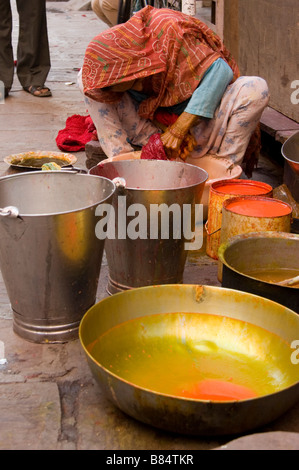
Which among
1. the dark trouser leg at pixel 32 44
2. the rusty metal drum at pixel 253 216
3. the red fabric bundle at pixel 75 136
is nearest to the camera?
the rusty metal drum at pixel 253 216

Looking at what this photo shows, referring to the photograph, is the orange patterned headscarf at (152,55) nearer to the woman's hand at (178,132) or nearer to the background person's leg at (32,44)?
the woman's hand at (178,132)

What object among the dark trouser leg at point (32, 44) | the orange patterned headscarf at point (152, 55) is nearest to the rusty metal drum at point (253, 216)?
the orange patterned headscarf at point (152, 55)

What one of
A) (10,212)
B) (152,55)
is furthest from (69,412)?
(152,55)

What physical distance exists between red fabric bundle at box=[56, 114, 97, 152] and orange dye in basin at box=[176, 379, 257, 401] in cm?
278

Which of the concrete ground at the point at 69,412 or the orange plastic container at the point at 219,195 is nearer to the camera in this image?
the concrete ground at the point at 69,412

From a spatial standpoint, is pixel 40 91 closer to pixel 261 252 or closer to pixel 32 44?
pixel 32 44

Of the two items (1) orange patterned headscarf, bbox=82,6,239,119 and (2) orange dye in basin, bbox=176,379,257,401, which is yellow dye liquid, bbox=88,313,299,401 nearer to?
(2) orange dye in basin, bbox=176,379,257,401

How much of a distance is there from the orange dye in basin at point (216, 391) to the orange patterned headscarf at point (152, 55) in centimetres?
174

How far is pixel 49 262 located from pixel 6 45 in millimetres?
4068

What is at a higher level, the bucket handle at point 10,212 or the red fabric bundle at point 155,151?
the bucket handle at point 10,212

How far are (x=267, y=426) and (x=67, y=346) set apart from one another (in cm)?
75

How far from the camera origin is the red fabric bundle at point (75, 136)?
4.40 m

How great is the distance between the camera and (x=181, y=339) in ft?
6.64
